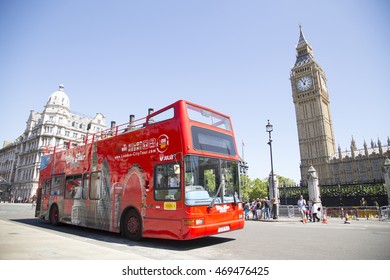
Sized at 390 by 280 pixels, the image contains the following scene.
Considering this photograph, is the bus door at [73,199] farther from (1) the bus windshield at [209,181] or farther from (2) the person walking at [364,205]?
(2) the person walking at [364,205]

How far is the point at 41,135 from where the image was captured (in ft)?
210

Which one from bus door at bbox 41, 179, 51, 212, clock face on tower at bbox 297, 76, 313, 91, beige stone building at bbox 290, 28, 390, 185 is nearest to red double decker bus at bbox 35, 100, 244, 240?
bus door at bbox 41, 179, 51, 212

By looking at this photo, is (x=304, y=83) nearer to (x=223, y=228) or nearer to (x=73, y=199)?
(x=73, y=199)

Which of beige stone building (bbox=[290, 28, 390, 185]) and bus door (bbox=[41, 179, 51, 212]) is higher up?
beige stone building (bbox=[290, 28, 390, 185])

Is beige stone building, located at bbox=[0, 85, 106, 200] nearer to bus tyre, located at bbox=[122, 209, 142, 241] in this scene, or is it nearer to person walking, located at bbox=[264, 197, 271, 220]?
person walking, located at bbox=[264, 197, 271, 220]

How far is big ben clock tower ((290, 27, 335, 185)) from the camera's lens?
7800 centimetres

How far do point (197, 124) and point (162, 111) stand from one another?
1.21 m

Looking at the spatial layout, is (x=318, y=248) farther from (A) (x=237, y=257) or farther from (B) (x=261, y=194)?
(B) (x=261, y=194)

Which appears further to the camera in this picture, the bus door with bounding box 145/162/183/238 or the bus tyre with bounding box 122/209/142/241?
the bus tyre with bounding box 122/209/142/241

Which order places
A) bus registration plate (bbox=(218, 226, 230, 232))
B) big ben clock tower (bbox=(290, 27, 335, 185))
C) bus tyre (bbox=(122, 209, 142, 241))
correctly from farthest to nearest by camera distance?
big ben clock tower (bbox=(290, 27, 335, 185)) → bus tyre (bbox=(122, 209, 142, 241)) → bus registration plate (bbox=(218, 226, 230, 232))

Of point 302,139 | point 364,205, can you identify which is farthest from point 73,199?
point 302,139

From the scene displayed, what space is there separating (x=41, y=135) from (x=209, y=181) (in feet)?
231

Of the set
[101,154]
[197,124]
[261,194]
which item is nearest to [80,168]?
[101,154]

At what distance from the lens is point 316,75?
264ft
